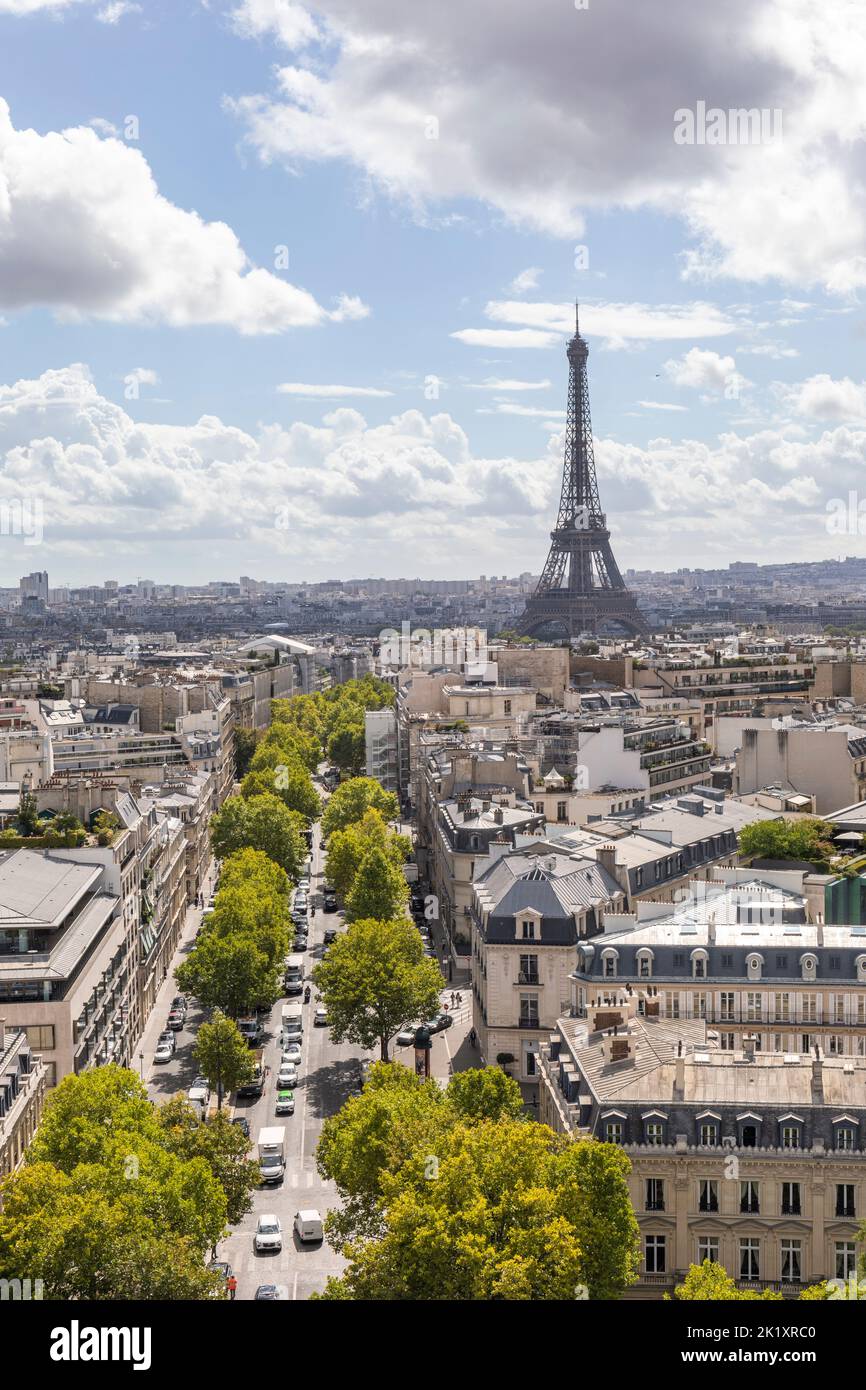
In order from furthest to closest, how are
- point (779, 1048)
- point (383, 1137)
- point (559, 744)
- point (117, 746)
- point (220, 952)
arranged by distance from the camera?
point (117, 746), point (559, 744), point (220, 952), point (779, 1048), point (383, 1137)

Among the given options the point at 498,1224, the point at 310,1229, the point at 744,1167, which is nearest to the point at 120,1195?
the point at 498,1224

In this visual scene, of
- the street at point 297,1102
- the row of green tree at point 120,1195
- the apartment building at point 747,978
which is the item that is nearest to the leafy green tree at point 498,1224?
the row of green tree at point 120,1195

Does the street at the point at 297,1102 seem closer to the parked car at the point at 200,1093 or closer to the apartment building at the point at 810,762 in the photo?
the parked car at the point at 200,1093

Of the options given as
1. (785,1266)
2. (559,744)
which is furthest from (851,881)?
(559,744)

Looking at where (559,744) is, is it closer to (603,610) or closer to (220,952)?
(220,952)

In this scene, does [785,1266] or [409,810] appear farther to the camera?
[409,810]

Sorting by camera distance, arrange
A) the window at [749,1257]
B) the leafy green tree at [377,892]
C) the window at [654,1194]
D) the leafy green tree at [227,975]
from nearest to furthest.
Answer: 1. the window at [749,1257]
2. the window at [654,1194]
3. the leafy green tree at [227,975]
4. the leafy green tree at [377,892]

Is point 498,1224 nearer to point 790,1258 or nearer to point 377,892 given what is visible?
point 790,1258
